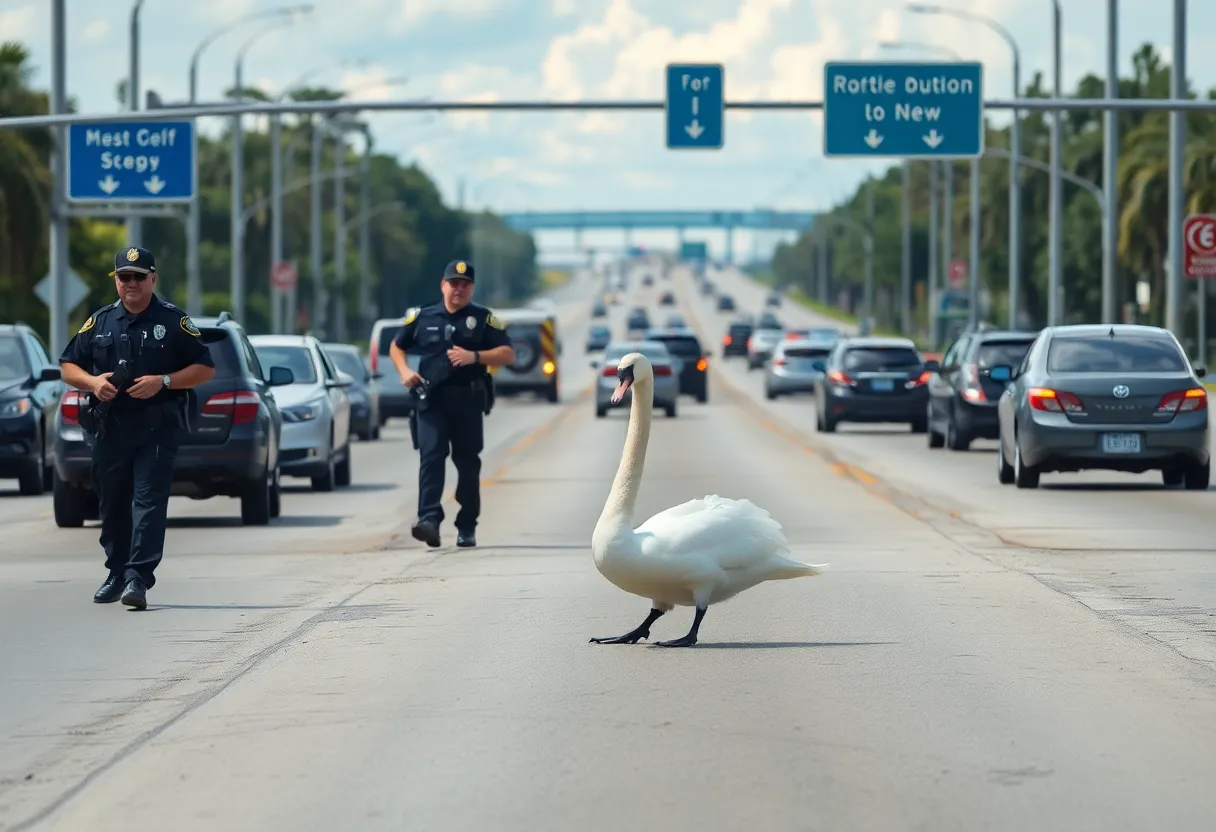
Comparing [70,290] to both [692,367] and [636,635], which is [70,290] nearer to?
[692,367]

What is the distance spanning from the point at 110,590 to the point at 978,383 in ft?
63.4

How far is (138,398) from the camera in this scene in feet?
42.0

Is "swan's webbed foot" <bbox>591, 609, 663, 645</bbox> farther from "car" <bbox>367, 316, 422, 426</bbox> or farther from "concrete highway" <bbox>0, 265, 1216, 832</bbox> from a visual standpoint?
"car" <bbox>367, 316, 422, 426</bbox>

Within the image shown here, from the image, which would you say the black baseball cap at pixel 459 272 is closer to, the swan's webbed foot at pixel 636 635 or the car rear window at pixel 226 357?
the car rear window at pixel 226 357

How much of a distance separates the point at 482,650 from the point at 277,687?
4.55ft

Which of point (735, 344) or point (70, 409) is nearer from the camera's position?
point (70, 409)

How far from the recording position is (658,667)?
1041 cm

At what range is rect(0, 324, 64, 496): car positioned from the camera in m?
23.8

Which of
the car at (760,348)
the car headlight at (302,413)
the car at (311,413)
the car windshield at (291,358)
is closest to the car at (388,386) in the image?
the car windshield at (291,358)

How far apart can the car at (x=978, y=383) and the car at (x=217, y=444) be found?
43.6 feet

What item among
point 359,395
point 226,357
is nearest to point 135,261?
point 226,357

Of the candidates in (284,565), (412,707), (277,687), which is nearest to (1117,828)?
(412,707)

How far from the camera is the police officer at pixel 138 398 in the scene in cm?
1278

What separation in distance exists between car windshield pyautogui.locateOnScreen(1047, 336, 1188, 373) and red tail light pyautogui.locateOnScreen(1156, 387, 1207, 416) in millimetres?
529
